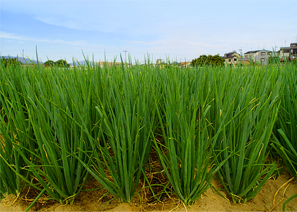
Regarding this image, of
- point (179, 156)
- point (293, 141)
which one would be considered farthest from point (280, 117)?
point (179, 156)

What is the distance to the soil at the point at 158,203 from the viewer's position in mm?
1022

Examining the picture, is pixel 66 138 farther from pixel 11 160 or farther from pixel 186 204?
pixel 186 204

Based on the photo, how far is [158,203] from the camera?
107 cm

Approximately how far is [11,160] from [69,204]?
0.39 metres

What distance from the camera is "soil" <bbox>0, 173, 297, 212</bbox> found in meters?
1.02

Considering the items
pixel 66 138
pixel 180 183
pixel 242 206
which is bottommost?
pixel 242 206

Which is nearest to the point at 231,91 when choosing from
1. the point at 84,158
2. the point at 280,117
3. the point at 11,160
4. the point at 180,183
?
the point at 280,117

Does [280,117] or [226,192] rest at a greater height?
[280,117]

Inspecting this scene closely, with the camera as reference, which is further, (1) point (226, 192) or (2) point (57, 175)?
(1) point (226, 192)

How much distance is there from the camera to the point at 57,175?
0.98 meters

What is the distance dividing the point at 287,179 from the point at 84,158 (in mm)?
1222

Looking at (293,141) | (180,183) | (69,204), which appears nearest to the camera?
(180,183)

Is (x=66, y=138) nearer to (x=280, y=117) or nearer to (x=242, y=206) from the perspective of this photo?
(x=242, y=206)

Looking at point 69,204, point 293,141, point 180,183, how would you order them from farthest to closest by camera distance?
point 293,141 → point 69,204 → point 180,183
